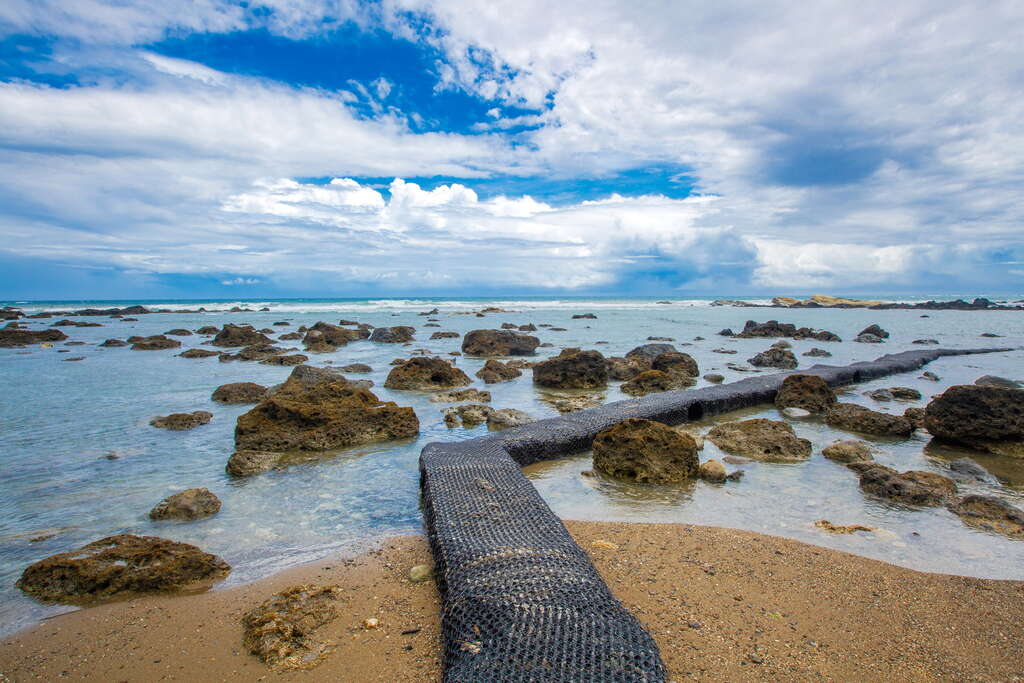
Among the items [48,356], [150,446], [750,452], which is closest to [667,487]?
[750,452]

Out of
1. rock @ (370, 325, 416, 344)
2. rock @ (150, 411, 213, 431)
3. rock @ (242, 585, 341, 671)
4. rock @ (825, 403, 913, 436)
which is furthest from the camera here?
rock @ (370, 325, 416, 344)

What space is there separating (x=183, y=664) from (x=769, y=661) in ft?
10.4

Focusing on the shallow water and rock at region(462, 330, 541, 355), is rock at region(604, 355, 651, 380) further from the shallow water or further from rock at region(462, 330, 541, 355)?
rock at region(462, 330, 541, 355)

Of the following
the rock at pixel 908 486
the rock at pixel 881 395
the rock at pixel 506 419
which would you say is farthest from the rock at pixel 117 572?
the rock at pixel 881 395

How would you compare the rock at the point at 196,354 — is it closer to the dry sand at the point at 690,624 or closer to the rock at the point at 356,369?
the rock at the point at 356,369

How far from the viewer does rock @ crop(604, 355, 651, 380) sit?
13891mm

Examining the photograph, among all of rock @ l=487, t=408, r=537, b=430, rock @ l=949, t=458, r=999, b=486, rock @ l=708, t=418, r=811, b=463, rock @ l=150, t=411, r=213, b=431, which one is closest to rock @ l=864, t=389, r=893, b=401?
rock @ l=949, t=458, r=999, b=486

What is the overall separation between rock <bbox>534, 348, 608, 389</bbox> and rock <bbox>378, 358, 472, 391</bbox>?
6.30 ft

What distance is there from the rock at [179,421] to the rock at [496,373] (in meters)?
6.23

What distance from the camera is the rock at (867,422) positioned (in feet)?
26.7

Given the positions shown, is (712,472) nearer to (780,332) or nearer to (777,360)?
(777,360)

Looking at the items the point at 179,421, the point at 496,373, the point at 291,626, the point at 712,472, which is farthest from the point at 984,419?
the point at 179,421

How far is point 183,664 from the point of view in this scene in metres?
3.00

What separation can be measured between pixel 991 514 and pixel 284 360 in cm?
1662
